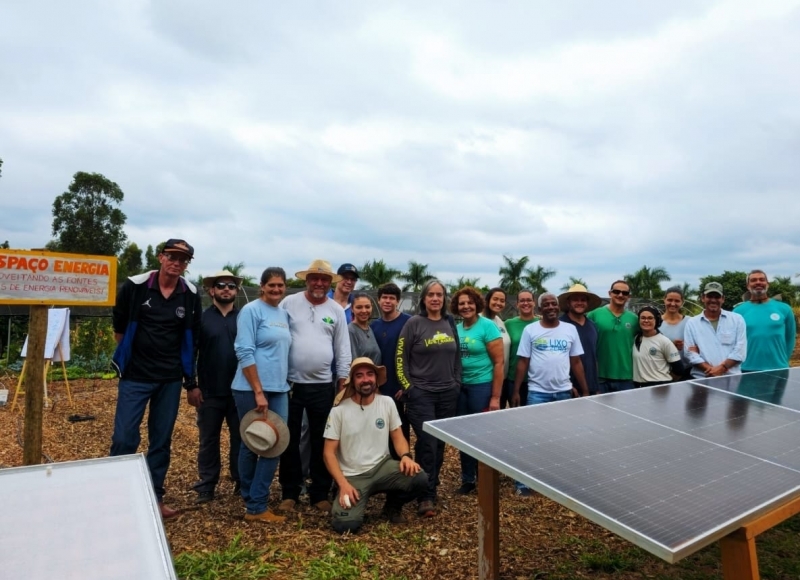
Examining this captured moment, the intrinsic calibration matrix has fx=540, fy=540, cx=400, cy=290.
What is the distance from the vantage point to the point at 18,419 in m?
7.87

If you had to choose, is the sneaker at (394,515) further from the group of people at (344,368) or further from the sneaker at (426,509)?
the sneaker at (426,509)

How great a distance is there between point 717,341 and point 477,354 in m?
2.82

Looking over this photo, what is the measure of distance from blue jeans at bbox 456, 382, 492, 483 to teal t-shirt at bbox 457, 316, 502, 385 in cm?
6

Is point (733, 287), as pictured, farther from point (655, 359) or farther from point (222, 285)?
point (222, 285)

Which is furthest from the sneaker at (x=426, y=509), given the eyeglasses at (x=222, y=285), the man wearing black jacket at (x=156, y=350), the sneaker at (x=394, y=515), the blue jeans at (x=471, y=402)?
the eyeglasses at (x=222, y=285)

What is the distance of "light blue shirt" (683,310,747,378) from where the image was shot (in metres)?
5.74

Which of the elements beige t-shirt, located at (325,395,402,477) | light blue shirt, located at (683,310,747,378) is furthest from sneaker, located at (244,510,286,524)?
light blue shirt, located at (683,310,747,378)

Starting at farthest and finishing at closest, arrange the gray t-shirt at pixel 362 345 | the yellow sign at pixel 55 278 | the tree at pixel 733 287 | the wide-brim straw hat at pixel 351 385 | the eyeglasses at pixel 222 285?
the tree at pixel 733 287, the gray t-shirt at pixel 362 345, the eyeglasses at pixel 222 285, the wide-brim straw hat at pixel 351 385, the yellow sign at pixel 55 278

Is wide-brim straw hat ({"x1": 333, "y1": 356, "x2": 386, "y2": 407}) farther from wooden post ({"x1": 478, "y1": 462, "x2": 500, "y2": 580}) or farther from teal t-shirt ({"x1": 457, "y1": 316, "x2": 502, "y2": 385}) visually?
wooden post ({"x1": 478, "y1": 462, "x2": 500, "y2": 580})

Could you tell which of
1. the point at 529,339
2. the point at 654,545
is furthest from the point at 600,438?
the point at 529,339

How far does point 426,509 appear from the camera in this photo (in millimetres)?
4535

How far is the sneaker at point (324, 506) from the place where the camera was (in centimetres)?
462

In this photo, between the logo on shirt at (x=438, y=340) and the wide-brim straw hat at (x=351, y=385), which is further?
the logo on shirt at (x=438, y=340)

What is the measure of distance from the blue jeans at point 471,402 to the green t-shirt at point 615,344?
1460 mm
